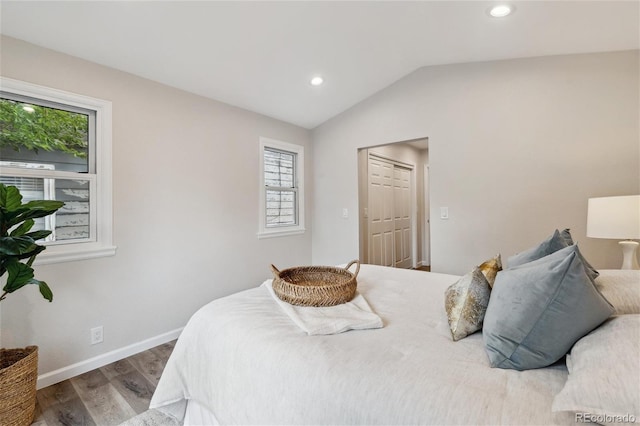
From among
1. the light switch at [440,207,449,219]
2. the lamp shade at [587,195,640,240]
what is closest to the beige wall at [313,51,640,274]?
the light switch at [440,207,449,219]

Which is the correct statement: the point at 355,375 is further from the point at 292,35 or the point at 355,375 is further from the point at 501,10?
the point at 501,10

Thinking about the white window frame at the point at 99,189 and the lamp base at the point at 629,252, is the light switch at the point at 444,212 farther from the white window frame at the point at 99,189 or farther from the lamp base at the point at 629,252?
the white window frame at the point at 99,189

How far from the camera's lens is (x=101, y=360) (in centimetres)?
221

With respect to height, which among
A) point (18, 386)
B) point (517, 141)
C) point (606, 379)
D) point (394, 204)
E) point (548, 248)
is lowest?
point (18, 386)

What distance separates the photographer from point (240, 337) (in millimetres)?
1178

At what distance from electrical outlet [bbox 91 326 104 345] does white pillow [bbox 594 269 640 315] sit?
3.01m

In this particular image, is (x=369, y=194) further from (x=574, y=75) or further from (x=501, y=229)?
(x=574, y=75)

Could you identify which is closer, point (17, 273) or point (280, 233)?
point (17, 273)

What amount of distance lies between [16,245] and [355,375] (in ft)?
5.89

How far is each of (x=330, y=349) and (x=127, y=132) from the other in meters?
2.35

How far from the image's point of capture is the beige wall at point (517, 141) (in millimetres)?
2342

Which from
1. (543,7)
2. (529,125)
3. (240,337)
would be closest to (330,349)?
(240,337)

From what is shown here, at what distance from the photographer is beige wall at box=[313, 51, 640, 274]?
7.68 ft

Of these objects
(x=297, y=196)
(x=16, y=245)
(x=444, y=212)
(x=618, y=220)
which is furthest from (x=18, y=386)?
(x=618, y=220)
